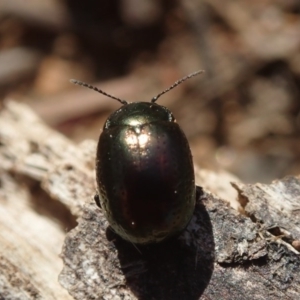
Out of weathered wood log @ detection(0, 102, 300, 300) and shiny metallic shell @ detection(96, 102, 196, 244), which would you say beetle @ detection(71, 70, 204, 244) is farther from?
weathered wood log @ detection(0, 102, 300, 300)

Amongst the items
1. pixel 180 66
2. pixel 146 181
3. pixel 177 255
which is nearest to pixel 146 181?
pixel 146 181

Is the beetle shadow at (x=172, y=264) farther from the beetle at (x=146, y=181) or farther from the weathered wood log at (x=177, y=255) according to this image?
the beetle at (x=146, y=181)

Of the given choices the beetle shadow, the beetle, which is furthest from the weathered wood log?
the beetle

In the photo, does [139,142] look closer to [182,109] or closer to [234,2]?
[182,109]

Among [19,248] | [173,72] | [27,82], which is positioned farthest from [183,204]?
[27,82]

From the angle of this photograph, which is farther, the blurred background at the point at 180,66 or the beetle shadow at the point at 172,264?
the blurred background at the point at 180,66

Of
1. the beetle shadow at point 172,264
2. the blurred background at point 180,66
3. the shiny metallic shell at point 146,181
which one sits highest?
the shiny metallic shell at point 146,181

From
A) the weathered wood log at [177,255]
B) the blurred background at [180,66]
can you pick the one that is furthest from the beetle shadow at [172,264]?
the blurred background at [180,66]
